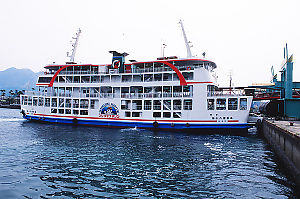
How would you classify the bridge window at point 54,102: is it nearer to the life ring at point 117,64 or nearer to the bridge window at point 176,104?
the life ring at point 117,64

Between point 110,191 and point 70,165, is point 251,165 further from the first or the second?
point 70,165

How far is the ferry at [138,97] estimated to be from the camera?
1119 inches

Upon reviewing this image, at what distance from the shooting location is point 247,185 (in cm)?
1070

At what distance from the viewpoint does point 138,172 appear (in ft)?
40.3

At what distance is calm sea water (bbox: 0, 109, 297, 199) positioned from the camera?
9633 mm

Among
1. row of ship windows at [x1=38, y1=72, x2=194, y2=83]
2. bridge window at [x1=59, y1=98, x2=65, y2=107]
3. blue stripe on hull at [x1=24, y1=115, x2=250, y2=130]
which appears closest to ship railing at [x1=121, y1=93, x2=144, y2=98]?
row of ship windows at [x1=38, y1=72, x2=194, y2=83]

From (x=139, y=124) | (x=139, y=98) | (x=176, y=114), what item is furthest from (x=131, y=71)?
(x=176, y=114)

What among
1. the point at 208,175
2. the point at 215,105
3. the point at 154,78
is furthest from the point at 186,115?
the point at 208,175

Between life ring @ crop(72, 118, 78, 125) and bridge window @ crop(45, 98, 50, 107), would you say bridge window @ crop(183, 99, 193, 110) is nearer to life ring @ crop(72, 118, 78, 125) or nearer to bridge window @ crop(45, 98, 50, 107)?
life ring @ crop(72, 118, 78, 125)

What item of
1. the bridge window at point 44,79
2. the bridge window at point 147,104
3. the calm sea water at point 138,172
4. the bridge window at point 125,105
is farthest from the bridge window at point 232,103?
the bridge window at point 44,79

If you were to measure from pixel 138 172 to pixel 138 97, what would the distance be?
20894 mm

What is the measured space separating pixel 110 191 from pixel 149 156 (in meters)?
6.53

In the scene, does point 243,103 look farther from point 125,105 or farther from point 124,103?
point 124,103

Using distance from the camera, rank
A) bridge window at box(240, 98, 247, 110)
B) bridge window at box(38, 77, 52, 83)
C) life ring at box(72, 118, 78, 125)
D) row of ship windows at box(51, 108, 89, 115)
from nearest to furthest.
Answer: bridge window at box(240, 98, 247, 110), life ring at box(72, 118, 78, 125), row of ship windows at box(51, 108, 89, 115), bridge window at box(38, 77, 52, 83)
